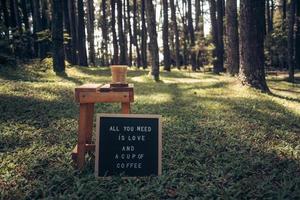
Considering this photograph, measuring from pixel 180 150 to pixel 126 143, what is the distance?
168 centimetres

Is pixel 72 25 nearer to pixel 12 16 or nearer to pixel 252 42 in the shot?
pixel 12 16

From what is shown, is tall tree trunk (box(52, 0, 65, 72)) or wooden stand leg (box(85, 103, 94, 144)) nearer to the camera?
wooden stand leg (box(85, 103, 94, 144))

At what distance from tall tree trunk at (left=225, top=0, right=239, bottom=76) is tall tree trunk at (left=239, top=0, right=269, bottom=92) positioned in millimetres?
8726

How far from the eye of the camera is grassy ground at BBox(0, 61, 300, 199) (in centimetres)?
513

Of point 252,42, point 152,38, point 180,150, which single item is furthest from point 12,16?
point 180,150

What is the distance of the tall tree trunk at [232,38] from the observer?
22781mm

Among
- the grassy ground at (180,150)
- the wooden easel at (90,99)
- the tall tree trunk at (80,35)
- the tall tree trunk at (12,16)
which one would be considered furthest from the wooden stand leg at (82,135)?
the tall tree trunk at (12,16)

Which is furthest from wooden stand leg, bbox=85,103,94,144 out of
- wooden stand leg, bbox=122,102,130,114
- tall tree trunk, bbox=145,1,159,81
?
tall tree trunk, bbox=145,1,159,81

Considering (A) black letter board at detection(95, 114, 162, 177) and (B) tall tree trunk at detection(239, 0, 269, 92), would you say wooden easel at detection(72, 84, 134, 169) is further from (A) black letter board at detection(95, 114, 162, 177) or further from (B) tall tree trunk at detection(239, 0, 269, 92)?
(B) tall tree trunk at detection(239, 0, 269, 92)

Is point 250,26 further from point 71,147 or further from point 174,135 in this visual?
point 71,147

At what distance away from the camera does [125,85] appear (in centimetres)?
584

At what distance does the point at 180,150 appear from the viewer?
6902 mm

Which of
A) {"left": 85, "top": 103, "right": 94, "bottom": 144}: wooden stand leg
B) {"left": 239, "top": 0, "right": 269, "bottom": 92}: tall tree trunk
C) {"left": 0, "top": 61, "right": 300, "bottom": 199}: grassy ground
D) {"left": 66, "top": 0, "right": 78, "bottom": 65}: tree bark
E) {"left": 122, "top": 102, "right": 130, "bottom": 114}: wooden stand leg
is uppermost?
{"left": 66, "top": 0, "right": 78, "bottom": 65}: tree bark

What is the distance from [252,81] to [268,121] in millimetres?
5326
